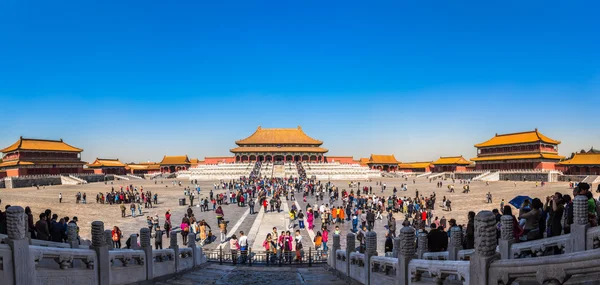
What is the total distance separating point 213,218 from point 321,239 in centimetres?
956

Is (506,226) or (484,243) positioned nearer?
(484,243)

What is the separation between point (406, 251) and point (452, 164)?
79006mm

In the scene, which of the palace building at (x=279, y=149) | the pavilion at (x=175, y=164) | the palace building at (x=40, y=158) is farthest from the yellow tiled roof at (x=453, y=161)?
the palace building at (x=40, y=158)

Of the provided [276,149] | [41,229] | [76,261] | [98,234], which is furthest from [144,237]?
[276,149]

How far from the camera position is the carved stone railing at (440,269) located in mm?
4828

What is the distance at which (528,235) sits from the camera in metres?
7.30

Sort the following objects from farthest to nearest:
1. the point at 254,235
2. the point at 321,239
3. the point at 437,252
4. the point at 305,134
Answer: the point at 305,134 → the point at 254,235 → the point at 321,239 → the point at 437,252

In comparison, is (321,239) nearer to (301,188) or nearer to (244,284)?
(244,284)

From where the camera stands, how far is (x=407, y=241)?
6230mm

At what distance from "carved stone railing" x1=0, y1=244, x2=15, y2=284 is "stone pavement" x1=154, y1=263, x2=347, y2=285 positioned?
150 inches

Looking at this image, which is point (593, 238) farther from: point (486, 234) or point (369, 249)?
point (369, 249)

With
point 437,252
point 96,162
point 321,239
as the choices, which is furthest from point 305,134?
point 437,252

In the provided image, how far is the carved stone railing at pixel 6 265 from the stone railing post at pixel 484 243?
245 inches

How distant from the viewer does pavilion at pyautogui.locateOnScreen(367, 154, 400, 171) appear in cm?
9200
